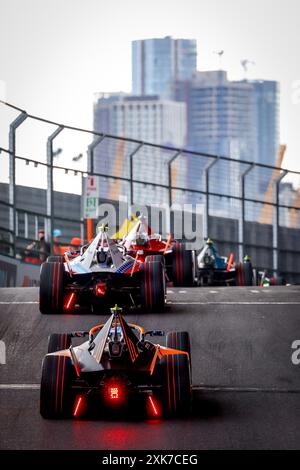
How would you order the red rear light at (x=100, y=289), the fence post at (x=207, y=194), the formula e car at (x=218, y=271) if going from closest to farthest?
the red rear light at (x=100, y=289)
the formula e car at (x=218, y=271)
the fence post at (x=207, y=194)

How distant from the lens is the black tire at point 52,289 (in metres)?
19.4

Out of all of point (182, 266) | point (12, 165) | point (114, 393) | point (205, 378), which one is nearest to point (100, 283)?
point (205, 378)

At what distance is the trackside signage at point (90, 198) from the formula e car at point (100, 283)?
39.2ft

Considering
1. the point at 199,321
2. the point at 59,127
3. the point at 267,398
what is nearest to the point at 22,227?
the point at 59,127

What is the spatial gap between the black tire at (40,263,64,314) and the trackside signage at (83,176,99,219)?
1211cm

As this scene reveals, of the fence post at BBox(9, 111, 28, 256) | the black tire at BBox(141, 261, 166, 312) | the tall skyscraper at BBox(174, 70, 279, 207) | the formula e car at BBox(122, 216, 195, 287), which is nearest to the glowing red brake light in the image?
the black tire at BBox(141, 261, 166, 312)

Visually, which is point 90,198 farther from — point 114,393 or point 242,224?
point 114,393

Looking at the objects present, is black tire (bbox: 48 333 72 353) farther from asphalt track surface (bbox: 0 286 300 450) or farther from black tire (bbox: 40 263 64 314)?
black tire (bbox: 40 263 64 314)

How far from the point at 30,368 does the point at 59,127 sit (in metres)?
16.6

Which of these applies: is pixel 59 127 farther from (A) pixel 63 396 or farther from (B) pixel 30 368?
(A) pixel 63 396

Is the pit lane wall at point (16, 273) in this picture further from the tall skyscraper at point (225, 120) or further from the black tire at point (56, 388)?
the tall skyscraper at point (225, 120)

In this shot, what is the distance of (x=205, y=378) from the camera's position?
14.8m

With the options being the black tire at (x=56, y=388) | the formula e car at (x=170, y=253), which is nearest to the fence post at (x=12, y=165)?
the formula e car at (x=170, y=253)

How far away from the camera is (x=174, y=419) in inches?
499
